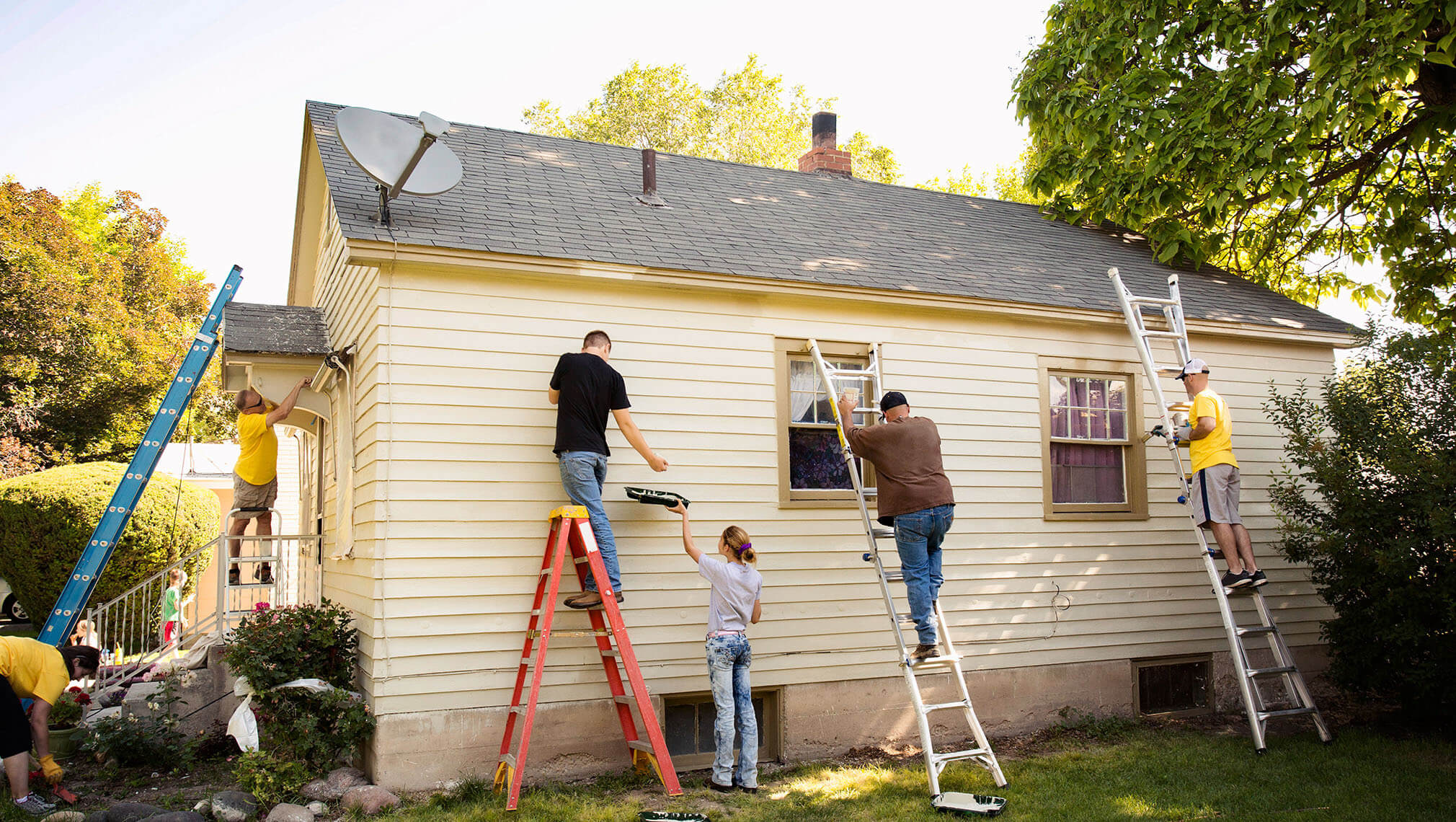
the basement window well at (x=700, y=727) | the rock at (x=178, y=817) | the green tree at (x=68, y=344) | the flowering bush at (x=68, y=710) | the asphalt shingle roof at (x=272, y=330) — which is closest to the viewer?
the rock at (x=178, y=817)

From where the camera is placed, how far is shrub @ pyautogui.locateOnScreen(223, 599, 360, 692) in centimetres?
657

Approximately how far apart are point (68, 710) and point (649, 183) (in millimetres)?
7163

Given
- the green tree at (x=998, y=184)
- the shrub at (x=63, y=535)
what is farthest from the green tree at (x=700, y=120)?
the shrub at (x=63, y=535)

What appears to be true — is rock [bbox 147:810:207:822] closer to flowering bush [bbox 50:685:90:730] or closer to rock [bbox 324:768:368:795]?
rock [bbox 324:768:368:795]

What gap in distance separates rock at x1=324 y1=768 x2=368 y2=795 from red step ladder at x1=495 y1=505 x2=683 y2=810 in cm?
93

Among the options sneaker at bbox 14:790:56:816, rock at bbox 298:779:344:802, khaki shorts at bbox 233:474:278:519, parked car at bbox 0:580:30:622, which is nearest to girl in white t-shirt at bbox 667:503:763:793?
rock at bbox 298:779:344:802

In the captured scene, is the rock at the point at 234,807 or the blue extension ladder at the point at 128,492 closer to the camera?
the rock at the point at 234,807

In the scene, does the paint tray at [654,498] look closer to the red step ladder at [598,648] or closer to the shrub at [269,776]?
the red step ladder at [598,648]

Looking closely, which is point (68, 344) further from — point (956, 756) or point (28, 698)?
point (956, 756)

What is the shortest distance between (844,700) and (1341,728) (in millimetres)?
4385

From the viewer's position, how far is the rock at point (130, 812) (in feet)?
20.1

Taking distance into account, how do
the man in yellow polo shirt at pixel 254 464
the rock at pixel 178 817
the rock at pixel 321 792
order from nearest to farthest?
the rock at pixel 178 817
the rock at pixel 321 792
the man in yellow polo shirt at pixel 254 464

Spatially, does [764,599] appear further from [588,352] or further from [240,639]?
[240,639]

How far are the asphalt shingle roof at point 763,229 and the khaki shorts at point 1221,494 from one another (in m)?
1.86
